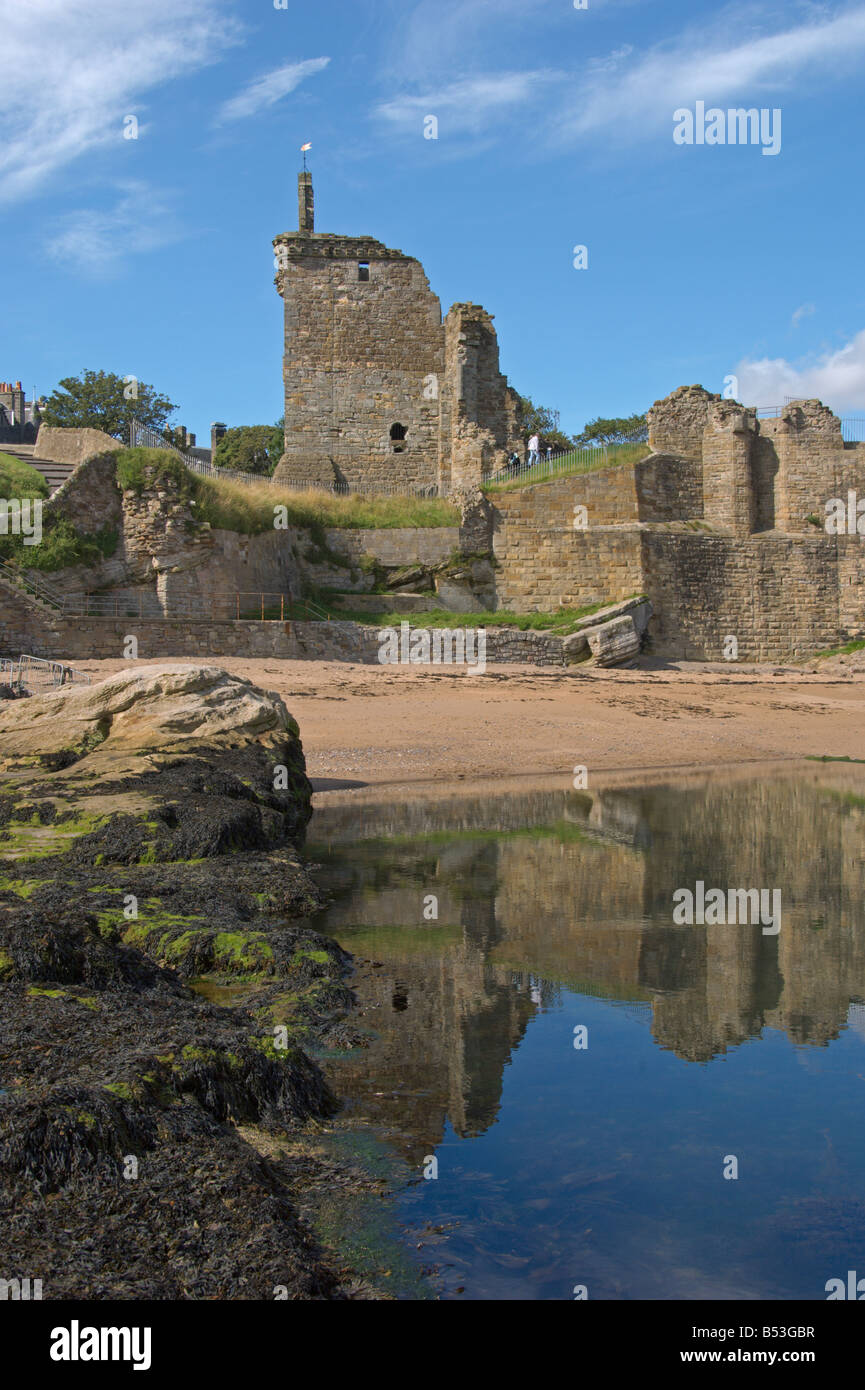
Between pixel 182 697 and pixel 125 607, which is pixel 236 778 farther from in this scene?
pixel 125 607

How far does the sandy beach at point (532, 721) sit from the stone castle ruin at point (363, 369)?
12.2 m

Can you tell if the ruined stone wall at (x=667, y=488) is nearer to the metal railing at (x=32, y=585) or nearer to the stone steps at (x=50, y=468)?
the stone steps at (x=50, y=468)

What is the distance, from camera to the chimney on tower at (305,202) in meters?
38.7

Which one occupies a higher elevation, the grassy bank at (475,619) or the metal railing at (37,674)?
the grassy bank at (475,619)

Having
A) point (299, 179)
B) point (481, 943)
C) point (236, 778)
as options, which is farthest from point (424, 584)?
point (481, 943)

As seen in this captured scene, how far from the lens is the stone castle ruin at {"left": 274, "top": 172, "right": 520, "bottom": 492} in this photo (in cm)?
3691

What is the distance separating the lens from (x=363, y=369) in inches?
1462

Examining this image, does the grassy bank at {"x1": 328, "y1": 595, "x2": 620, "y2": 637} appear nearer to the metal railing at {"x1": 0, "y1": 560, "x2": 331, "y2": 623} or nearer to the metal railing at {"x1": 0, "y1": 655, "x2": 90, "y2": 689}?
the metal railing at {"x1": 0, "y1": 560, "x2": 331, "y2": 623}

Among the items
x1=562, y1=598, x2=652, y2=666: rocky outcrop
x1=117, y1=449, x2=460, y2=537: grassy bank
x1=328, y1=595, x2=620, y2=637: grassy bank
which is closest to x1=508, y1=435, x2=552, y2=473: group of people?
x1=117, y1=449, x2=460, y2=537: grassy bank

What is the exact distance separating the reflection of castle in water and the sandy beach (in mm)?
2956

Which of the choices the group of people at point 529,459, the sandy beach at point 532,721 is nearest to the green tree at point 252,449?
the group of people at point 529,459

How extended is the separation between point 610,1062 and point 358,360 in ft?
107

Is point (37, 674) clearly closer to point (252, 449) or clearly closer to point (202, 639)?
point (202, 639)

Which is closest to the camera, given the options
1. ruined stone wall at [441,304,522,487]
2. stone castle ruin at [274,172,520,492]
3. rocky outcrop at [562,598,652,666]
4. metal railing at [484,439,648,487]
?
rocky outcrop at [562,598,652,666]
